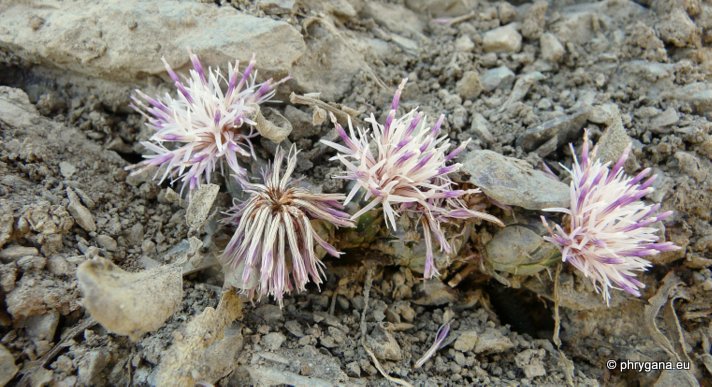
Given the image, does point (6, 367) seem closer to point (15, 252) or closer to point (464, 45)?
point (15, 252)

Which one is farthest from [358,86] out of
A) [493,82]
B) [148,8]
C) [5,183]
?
[5,183]

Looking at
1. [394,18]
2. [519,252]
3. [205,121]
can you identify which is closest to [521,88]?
[394,18]

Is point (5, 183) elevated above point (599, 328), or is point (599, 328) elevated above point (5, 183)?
point (5, 183)

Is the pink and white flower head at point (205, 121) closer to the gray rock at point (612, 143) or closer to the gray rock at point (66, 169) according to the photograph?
the gray rock at point (66, 169)

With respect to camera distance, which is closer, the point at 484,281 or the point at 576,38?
the point at 484,281

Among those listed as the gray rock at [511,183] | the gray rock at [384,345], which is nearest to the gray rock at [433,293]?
the gray rock at [384,345]

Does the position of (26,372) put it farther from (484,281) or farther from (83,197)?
(484,281)
